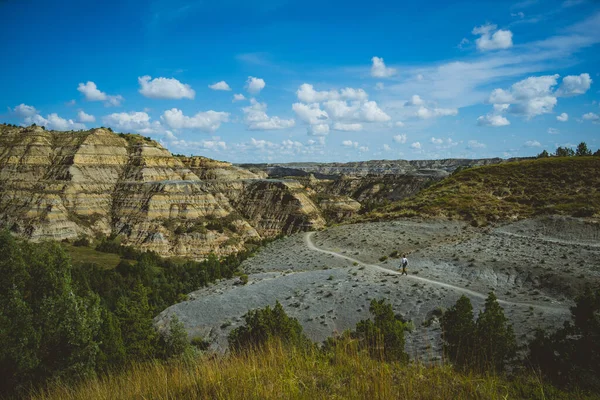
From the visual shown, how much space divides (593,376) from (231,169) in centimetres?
13200

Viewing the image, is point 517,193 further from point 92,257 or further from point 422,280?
point 92,257

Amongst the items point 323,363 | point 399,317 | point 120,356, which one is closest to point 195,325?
point 120,356

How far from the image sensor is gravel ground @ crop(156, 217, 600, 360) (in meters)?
18.3

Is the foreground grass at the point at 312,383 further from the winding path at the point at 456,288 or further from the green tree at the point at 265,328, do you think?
the winding path at the point at 456,288

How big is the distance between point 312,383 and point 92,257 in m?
82.1

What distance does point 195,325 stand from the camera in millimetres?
20609

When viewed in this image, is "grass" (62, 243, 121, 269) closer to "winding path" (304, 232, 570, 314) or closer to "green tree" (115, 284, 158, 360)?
"winding path" (304, 232, 570, 314)

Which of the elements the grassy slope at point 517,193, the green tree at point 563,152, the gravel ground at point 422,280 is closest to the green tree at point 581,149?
the green tree at point 563,152

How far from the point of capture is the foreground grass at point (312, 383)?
14.2ft

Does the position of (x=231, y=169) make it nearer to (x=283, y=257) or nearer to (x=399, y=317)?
(x=283, y=257)

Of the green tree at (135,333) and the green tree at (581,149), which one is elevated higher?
the green tree at (581,149)

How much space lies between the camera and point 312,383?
475cm

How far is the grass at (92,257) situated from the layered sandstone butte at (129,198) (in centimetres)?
890

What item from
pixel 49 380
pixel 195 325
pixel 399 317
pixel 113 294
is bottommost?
pixel 113 294
